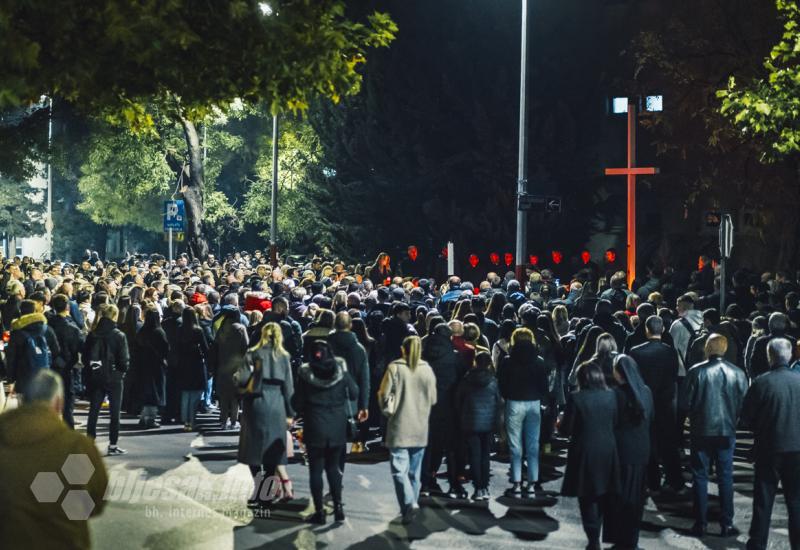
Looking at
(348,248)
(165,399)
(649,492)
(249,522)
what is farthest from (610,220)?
(249,522)

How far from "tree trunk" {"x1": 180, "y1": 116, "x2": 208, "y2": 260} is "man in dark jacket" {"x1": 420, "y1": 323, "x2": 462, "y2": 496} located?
30.7m

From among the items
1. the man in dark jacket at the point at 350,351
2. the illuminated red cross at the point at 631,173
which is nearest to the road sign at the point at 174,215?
the illuminated red cross at the point at 631,173

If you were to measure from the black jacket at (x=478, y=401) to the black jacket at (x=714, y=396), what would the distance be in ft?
7.03

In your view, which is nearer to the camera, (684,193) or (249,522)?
(249,522)

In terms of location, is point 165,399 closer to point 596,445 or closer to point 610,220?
point 596,445

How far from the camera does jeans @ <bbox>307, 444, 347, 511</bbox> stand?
11219mm

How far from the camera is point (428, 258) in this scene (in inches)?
1385

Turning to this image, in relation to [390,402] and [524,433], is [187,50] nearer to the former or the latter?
[390,402]

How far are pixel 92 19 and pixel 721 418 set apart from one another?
6.63 meters

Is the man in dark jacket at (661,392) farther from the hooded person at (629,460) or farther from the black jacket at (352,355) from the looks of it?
the black jacket at (352,355)

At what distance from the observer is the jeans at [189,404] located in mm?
16812

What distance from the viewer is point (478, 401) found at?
1242 cm

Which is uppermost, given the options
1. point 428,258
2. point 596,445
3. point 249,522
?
point 428,258

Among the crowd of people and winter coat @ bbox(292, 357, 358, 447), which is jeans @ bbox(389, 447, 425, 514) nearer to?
the crowd of people
